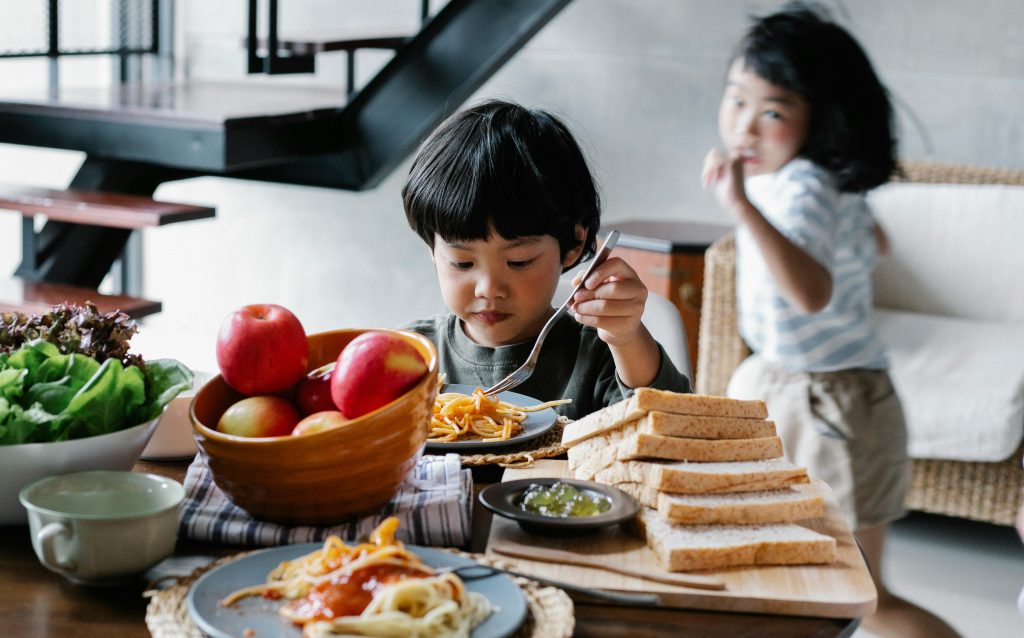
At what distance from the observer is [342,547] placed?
0.88m

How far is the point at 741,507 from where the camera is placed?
1.07m

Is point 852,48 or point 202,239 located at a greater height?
point 852,48

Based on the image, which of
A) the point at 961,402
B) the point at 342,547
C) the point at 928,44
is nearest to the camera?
A: the point at 342,547

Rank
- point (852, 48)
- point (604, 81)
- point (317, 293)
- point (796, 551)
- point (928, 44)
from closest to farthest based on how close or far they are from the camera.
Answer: point (796, 551) < point (852, 48) < point (928, 44) < point (604, 81) < point (317, 293)

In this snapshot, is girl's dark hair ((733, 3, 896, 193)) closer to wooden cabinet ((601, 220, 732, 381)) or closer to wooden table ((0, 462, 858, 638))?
wooden cabinet ((601, 220, 732, 381))

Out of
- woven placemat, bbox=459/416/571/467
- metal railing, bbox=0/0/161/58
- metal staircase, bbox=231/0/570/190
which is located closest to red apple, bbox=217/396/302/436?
woven placemat, bbox=459/416/571/467

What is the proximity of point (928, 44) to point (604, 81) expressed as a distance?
1.12m

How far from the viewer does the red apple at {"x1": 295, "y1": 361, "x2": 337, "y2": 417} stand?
111 centimetres

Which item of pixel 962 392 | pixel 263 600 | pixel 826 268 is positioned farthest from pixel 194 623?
pixel 962 392

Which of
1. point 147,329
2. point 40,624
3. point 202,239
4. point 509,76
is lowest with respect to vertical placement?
point 147,329

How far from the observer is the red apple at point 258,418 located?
106cm

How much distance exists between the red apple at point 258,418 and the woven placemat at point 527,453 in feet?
0.75

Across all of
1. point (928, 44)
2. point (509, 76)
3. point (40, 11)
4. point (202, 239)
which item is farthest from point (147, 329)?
point (928, 44)

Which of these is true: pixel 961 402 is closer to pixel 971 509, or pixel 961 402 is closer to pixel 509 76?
pixel 971 509
